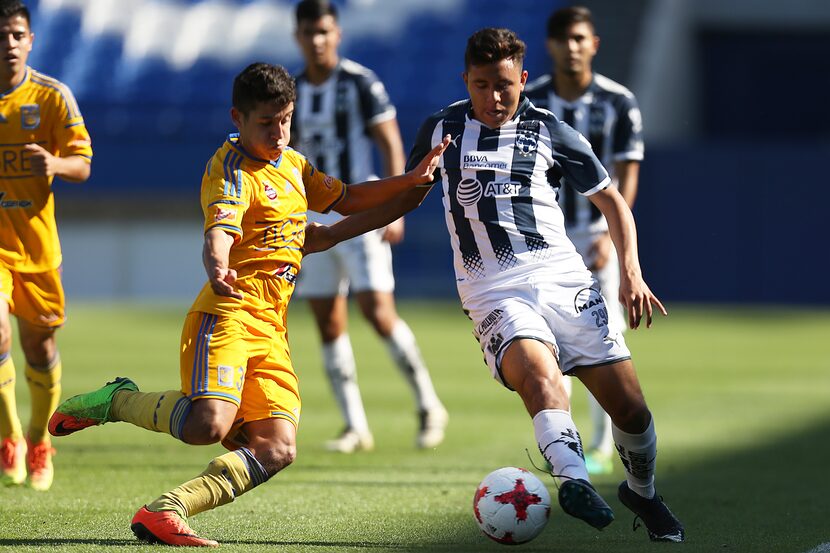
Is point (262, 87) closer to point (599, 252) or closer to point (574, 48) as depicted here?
point (574, 48)

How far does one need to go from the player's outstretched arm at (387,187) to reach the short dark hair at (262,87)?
0.59m

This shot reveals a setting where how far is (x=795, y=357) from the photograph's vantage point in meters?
13.8

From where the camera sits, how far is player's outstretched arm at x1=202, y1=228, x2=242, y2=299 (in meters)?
4.35

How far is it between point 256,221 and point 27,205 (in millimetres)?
1667

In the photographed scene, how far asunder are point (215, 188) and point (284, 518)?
4.71 ft

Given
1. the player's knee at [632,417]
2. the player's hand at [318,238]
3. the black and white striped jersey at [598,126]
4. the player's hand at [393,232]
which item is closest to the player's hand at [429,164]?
the player's hand at [318,238]

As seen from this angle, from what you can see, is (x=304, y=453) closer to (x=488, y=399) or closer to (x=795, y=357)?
(x=488, y=399)

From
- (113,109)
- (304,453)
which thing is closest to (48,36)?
(113,109)

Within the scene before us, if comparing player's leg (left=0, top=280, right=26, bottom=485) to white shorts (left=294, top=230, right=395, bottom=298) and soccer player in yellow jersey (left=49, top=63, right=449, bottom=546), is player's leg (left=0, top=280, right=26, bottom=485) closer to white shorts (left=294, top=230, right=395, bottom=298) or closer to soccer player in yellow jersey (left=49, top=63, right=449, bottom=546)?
soccer player in yellow jersey (left=49, top=63, right=449, bottom=546)

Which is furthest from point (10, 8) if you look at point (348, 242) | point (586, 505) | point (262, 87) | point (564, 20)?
point (586, 505)

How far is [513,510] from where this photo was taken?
4.53m

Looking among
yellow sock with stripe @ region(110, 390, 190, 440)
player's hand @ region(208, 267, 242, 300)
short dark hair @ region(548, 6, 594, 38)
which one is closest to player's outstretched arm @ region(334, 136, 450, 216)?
player's hand @ region(208, 267, 242, 300)

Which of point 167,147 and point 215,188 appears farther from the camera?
point 167,147

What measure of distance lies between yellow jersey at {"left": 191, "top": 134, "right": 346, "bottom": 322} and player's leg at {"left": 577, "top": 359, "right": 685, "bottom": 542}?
112cm
